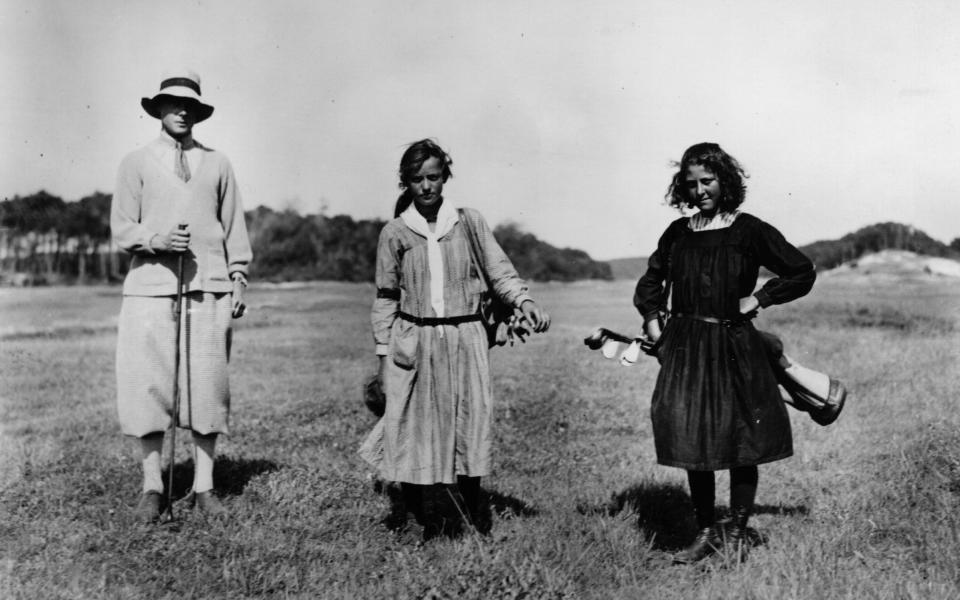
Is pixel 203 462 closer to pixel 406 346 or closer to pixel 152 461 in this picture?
pixel 152 461

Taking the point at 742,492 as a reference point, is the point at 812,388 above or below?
above

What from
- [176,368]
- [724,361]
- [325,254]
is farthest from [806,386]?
[325,254]

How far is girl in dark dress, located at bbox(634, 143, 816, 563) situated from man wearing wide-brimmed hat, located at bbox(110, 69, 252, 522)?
2784 mm

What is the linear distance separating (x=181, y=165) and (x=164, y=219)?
36cm

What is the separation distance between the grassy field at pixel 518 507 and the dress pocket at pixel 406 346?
3.38ft

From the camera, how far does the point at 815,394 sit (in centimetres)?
437

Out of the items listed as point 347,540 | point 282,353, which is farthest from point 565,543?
point 282,353

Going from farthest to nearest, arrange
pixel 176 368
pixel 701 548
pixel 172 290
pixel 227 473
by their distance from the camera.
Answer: pixel 227 473, pixel 172 290, pixel 176 368, pixel 701 548

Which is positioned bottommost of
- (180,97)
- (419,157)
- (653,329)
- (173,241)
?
(653,329)

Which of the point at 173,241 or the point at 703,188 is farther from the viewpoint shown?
the point at 173,241

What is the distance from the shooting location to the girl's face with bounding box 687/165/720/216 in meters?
4.14

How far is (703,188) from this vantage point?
416 centimetres

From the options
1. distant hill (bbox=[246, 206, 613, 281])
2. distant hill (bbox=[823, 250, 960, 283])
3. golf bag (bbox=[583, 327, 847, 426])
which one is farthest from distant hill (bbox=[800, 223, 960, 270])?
golf bag (bbox=[583, 327, 847, 426])

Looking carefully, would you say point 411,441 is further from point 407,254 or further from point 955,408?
point 955,408
